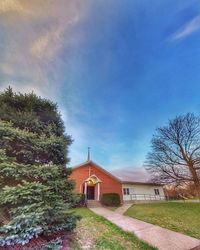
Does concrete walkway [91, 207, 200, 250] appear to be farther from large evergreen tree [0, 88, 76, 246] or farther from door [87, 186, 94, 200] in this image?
door [87, 186, 94, 200]

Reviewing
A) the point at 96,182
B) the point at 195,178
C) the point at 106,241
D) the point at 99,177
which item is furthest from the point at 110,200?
the point at 106,241

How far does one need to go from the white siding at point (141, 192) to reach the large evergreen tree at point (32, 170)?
71.5 feet

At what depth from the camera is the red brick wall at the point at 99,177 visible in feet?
67.4

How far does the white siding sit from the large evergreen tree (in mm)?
21797

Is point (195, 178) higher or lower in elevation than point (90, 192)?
higher

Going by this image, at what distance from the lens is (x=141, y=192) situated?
26.8m

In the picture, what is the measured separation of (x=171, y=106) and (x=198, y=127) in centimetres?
548

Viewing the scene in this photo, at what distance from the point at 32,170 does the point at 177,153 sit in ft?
48.8

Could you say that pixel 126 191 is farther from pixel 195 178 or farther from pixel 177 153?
pixel 195 178

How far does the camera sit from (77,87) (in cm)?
975

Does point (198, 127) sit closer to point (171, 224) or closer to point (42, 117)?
point (171, 224)

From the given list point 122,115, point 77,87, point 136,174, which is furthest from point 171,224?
point 136,174

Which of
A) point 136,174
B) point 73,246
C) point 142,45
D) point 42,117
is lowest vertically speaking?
point 73,246

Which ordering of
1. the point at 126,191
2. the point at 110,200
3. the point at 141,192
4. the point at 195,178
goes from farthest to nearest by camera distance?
the point at 141,192 → the point at 126,191 → the point at 110,200 → the point at 195,178
